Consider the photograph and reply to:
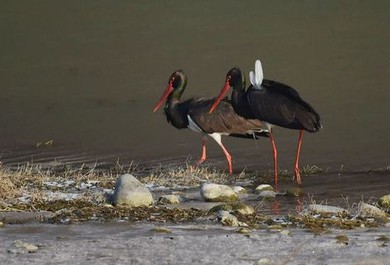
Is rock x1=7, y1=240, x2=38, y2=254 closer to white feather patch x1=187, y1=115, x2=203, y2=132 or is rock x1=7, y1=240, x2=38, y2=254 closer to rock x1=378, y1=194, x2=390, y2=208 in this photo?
rock x1=378, y1=194, x2=390, y2=208

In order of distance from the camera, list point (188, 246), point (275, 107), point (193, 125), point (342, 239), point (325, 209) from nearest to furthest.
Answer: point (188, 246)
point (342, 239)
point (325, 209)
point (275, 107)
point (193, 125)

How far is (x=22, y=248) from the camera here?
6.14m

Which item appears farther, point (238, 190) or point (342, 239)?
point (238, 190)

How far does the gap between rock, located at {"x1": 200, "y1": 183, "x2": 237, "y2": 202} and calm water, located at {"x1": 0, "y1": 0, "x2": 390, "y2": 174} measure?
9.84 ft

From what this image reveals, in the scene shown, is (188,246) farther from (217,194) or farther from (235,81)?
(235,81)

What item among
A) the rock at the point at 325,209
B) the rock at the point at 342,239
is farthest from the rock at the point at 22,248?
the rock at the point at 325,209

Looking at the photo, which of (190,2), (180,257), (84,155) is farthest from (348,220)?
(190,2)

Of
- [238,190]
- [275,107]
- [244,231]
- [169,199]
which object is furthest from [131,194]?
[275,107]

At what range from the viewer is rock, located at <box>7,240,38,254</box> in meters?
6.08

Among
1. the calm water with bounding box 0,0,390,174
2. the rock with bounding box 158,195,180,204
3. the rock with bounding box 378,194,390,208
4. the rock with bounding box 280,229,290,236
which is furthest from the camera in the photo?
the calm water with bounding box 0,0,390,174

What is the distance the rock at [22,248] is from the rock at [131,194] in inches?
74.0

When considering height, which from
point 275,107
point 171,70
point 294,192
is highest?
point 275,107

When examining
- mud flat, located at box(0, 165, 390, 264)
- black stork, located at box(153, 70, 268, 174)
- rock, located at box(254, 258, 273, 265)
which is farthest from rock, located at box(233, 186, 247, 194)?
rock, located at box(254, 258, 273, 265)

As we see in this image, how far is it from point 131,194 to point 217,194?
83 centimetres
